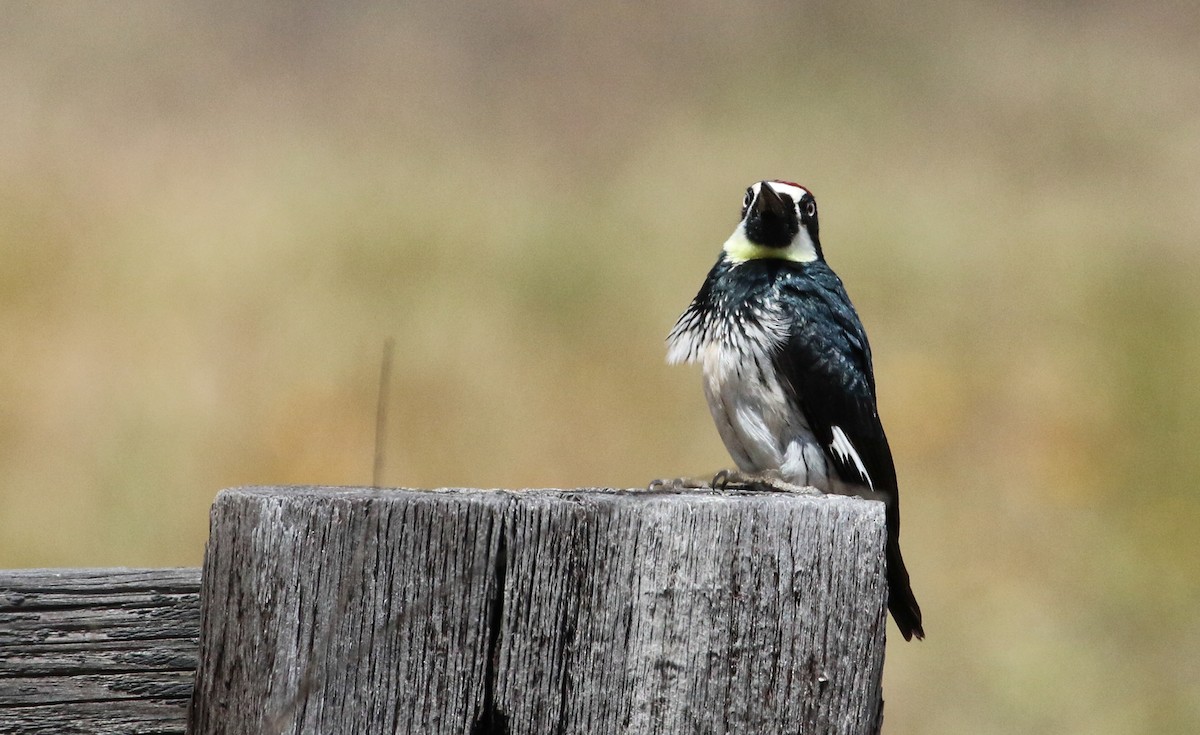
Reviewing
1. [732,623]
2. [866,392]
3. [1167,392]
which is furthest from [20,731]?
[1167,392]

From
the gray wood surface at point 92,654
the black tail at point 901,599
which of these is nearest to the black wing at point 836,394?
the black tail at point 901,599

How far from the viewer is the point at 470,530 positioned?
1.49m

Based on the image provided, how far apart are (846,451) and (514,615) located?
238 cm

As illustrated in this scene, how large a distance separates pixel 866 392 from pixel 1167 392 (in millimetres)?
3739

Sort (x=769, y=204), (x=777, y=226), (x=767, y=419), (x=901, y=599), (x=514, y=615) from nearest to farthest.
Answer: (x=514, y=615) < (x=901, y=599) < (x=767, y=419) < (x=769, y=204) < (x=777, y=226)

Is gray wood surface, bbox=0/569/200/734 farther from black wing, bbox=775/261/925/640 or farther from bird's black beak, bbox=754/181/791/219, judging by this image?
bird's black beak, bbox=754/181/791/219

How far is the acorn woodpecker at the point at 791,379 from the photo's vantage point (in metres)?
3.76

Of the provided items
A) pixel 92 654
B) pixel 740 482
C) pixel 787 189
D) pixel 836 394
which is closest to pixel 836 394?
pixel 836 394

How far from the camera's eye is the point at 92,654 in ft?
5.12

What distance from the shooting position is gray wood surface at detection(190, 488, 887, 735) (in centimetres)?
148

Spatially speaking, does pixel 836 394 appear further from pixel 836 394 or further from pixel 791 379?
pixel 791 379

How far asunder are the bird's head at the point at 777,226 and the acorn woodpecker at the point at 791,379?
20cm

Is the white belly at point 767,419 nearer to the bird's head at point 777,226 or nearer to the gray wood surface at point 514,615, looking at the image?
the bird's head at point 777,226

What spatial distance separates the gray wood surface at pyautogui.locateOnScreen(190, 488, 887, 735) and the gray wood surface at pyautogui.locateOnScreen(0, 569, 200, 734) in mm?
57
